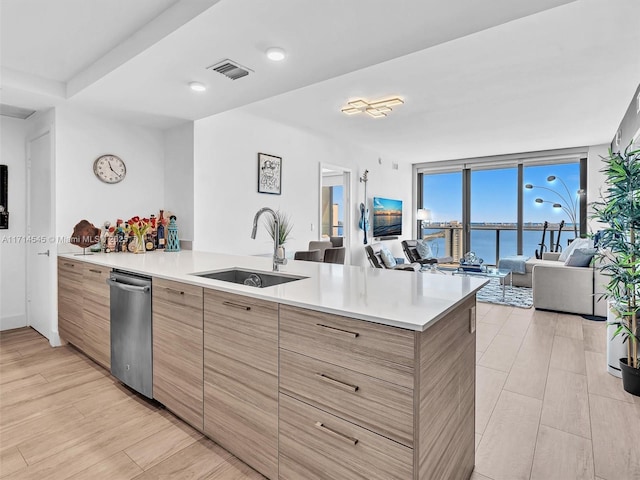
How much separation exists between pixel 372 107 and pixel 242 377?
3.56 m

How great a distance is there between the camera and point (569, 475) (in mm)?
1633

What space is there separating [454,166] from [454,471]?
7705 mm

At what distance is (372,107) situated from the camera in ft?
13.9

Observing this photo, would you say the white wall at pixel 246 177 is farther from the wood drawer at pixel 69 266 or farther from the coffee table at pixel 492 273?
the coffee table at pixel 492 273

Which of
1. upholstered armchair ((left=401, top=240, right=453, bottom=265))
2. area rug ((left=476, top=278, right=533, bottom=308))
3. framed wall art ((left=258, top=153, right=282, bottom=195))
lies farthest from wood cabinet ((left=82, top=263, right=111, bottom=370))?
upholstered armchair ((left=401, top=240, right=453, bottom=265))

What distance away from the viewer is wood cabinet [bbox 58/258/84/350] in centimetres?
296

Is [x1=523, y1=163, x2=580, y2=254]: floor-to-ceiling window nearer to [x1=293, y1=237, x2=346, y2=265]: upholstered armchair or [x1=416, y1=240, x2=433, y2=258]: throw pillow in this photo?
[x1=416, y1=240, x2=433, y2=258]: throw pillow

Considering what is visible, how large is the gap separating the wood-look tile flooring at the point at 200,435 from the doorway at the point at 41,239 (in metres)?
0.50

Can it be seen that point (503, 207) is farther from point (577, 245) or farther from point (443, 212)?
point (577, 245)

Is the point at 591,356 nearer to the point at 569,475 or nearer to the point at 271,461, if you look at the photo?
the point at 569,475

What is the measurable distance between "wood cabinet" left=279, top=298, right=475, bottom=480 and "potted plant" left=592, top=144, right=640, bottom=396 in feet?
5.51

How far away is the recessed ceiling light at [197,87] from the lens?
270cm

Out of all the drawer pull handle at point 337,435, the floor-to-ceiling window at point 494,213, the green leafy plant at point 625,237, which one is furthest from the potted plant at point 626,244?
the floor-to-ceiling window at point 494,213

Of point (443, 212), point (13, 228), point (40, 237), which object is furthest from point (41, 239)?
point (443, 212)
